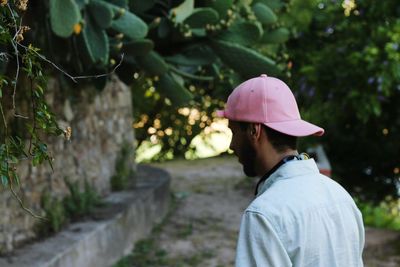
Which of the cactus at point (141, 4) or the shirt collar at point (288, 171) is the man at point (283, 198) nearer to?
the shirt collar at point (288, 171)

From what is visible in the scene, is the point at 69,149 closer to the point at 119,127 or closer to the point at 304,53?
the point at 119,127

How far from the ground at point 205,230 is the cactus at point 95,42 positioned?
1.92 metres

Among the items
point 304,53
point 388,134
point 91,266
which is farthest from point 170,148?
point 91,266

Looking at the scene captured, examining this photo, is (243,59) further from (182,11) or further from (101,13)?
(101,13)

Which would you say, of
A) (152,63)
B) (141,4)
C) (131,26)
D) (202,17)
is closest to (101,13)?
(131,26)

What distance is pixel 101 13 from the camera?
194 inches

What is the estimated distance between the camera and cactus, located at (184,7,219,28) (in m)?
5.48

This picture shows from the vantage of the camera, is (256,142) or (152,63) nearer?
(256,142)

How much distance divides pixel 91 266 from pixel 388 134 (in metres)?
4.14

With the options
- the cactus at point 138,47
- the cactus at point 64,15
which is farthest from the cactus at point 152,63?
the cactus at point 64,15

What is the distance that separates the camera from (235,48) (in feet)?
19.4

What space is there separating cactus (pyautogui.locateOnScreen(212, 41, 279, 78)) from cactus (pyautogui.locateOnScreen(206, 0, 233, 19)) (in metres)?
0.28

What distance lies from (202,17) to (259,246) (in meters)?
3.76

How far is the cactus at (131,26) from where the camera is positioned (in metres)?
5.13
